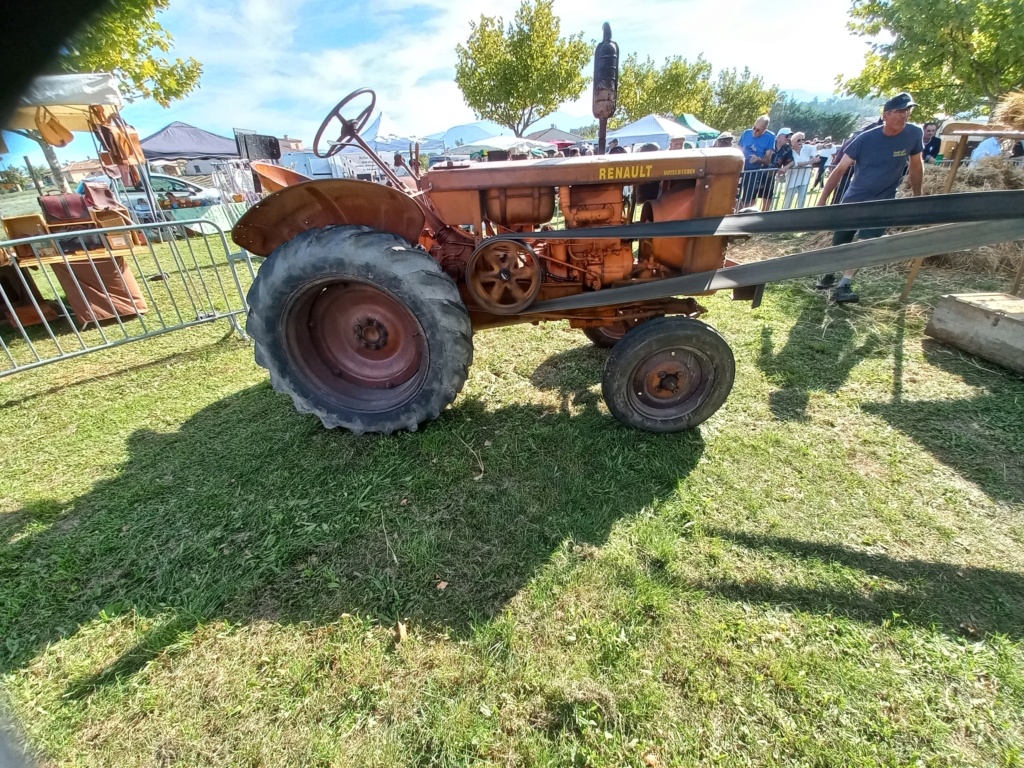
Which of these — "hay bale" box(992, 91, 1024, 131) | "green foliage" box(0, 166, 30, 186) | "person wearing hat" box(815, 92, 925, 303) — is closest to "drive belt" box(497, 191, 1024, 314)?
"green foliage" box(0, 166, 30, 186)

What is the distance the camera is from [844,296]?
4.86m

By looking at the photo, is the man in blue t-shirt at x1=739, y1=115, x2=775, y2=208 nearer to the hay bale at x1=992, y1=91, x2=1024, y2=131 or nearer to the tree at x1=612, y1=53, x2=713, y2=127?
the hay bale at x1=992, y1=91, x2=1024, y2=131

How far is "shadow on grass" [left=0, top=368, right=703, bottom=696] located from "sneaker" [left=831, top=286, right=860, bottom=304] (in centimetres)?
320

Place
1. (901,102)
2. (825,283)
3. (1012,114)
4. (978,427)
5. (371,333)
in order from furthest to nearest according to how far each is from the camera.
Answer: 1. (1012,114)
2. (825,283)
3. (901,102)
4. (371,333)
5. (978,427)

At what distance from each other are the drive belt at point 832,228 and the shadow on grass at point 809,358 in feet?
3.41

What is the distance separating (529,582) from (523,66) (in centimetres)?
2982

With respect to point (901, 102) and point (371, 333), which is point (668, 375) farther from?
point (901, 102)

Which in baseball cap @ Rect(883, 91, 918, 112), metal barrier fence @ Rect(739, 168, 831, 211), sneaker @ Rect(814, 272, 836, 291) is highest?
baseball cap @ Rect(883, 91, 918, 112)

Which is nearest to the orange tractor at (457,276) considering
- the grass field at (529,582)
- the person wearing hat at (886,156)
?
the grass field at (529,582)

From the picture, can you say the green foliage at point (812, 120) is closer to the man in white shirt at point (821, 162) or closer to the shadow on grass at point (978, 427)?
the man in white shirt at point (821, 162)

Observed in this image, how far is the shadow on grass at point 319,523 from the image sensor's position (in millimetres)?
2008

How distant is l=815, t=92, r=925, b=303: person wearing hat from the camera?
4.29 metres

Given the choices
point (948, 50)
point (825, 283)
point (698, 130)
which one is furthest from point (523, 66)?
point (825, 283)

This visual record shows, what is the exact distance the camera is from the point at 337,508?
2.49 m
